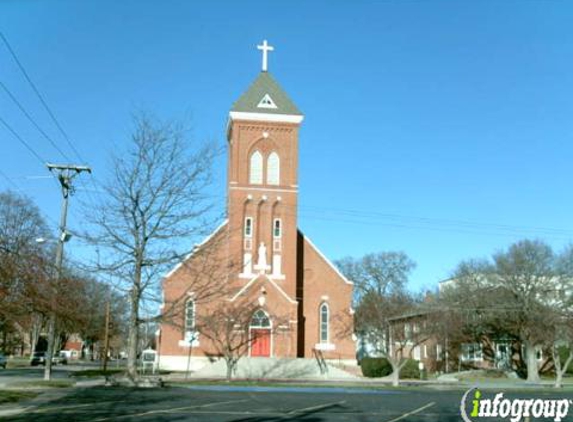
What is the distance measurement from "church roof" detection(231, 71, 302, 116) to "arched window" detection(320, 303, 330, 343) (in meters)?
15.1

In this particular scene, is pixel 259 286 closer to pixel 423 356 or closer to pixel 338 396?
pixel 338 396

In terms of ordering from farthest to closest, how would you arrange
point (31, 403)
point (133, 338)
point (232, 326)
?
1. point (232, 326)
2. point (133, 338)
3. point (31, 403)

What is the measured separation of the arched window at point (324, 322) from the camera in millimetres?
51375

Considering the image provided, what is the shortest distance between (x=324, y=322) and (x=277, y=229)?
26.2ft

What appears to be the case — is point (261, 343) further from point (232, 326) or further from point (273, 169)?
point (273, 169)

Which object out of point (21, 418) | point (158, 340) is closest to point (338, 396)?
point (21, 418)

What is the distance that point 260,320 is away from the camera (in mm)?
48656

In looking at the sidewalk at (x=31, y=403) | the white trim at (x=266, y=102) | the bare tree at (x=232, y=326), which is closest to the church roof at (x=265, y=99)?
the white trim at (x=266, y=102)

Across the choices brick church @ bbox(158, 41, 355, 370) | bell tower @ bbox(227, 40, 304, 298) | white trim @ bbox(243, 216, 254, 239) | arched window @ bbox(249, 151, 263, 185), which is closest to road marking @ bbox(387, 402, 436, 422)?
brick church @ bbox(158, 41, 355, 370)

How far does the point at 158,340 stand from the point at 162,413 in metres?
31.8

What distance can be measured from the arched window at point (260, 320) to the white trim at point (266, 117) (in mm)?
14795

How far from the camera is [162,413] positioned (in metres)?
18.4

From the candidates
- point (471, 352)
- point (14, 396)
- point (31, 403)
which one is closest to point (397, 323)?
point (471, 352)

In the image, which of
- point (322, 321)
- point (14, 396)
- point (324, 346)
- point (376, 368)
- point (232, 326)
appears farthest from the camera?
point (322, 321)
